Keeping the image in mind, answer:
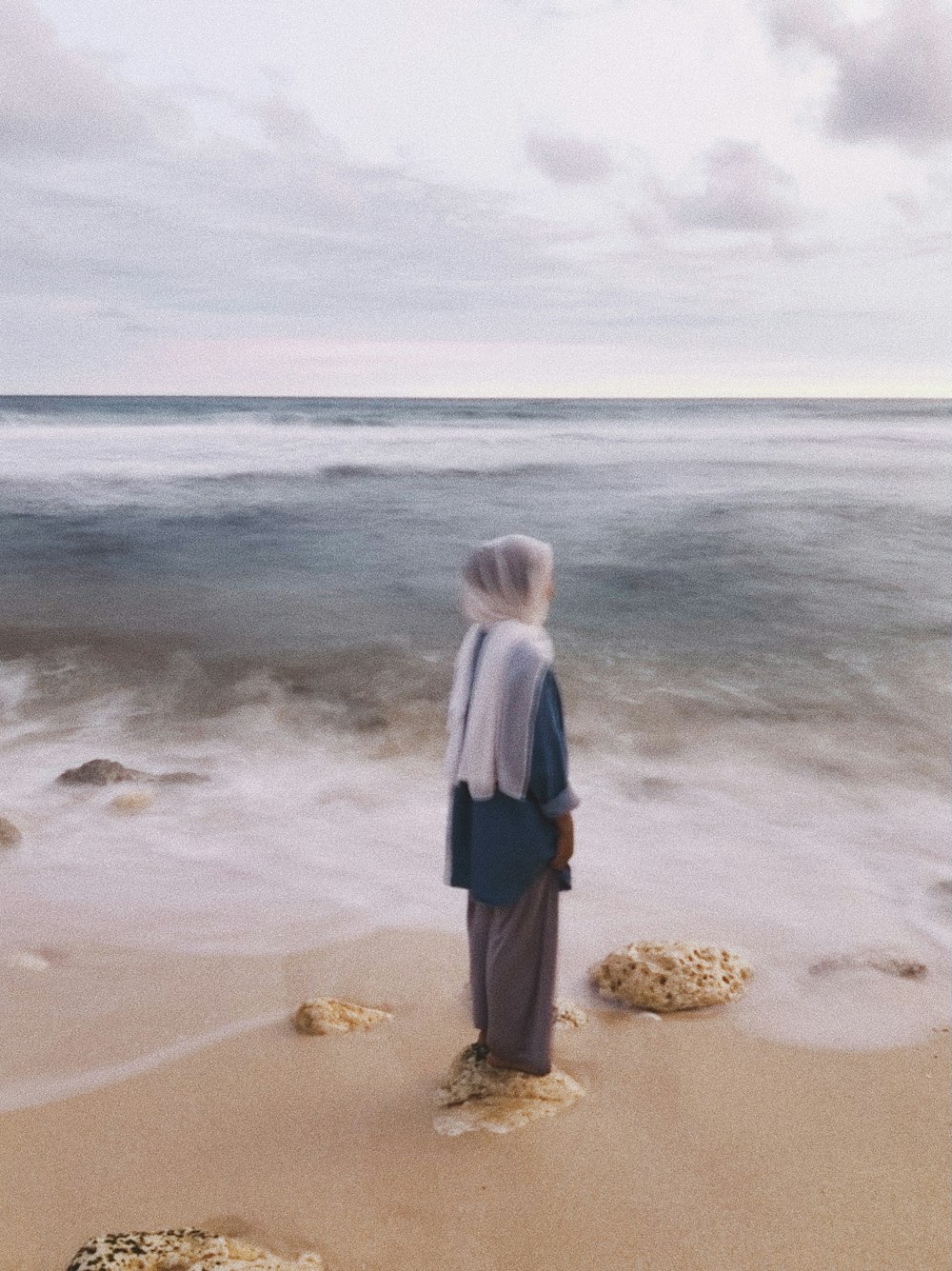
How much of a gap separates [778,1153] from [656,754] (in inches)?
174

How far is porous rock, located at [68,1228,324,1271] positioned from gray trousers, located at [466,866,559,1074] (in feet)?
2.86

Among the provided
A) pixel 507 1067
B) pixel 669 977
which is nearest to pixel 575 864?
pixel 669 977

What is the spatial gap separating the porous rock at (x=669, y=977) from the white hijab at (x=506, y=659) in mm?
1387

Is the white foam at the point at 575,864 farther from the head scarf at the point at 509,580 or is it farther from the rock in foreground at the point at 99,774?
the head scarf at the point at 509,580

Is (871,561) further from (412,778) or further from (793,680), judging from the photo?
(412,778)

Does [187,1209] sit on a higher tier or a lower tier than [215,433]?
lower

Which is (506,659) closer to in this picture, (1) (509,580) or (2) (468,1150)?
(1) (509,580)

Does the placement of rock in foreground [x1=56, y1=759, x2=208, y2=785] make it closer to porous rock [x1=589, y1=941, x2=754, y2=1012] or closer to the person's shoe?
porous rock [x1=589, y1=941, x2=754, y2=1012]

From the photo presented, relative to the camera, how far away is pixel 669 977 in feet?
12.6

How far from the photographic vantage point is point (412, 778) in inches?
268

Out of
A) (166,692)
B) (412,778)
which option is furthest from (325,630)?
(412,778)

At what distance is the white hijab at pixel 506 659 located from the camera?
2768mm

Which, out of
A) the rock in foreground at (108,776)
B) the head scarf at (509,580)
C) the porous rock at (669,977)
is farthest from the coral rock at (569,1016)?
the rock in foreground at (108,776)

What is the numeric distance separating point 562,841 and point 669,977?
49.0 inches
